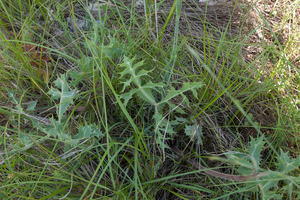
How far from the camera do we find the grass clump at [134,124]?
41.6 inches

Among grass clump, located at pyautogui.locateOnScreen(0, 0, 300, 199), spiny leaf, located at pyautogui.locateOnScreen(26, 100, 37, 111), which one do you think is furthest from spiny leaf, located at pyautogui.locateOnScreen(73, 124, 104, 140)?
spiny leaf, located at pyautogui.locateOnScreen(26, 100, 37, 111)

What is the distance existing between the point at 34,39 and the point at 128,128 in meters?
0.97

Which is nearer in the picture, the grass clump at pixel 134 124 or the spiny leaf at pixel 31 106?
the grass clump at pixel 134 124

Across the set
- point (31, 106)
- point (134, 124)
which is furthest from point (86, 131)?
point (31, 106)

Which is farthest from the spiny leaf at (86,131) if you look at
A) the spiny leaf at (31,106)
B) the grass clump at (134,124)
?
A: the spiny leaf at (31,106)

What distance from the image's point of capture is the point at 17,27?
166cm

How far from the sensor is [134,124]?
3.28 feet

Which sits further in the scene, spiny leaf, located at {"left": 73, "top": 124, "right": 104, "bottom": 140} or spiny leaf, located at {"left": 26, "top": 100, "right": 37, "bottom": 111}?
spiny leaf, located at {"left": 26, "top": 100, "right": 37, "bottom": 111}

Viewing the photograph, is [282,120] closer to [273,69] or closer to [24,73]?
[273,69]

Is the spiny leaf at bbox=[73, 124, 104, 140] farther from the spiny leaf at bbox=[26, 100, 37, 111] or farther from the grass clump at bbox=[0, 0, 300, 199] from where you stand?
the spiny leaf at bbox=[26, 100, 37, 111]

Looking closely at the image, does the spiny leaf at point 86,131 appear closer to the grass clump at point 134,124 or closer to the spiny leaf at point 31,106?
the grass clump at point 134,124

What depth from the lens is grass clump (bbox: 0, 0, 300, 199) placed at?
1.06 metres

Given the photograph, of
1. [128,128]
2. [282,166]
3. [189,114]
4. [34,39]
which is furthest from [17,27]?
[282,166]

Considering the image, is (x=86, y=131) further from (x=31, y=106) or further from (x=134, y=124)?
(x=31, y=106)
